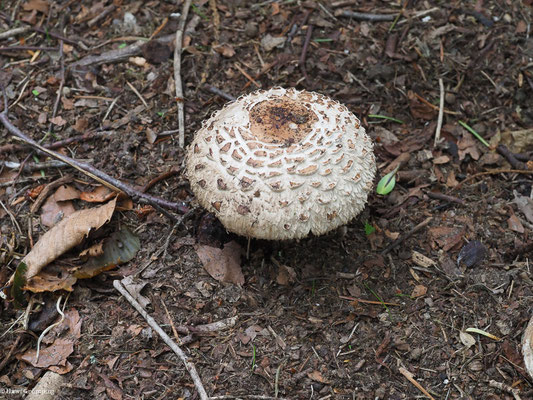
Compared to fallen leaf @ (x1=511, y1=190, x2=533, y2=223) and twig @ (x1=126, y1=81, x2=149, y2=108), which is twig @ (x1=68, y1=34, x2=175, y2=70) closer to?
twig @ (x1=126, y1=81, x2=149, y2=108)

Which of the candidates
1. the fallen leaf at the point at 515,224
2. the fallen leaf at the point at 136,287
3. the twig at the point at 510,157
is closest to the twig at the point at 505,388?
the fallen leaf at the point at 515,224

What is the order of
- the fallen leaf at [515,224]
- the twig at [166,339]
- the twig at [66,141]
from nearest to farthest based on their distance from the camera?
the twig at [166,339] → the fallen leaf at [515,224] → the twig at [66,141]

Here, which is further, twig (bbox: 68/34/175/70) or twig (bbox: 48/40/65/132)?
twig (bbox: 68/34/175/70)

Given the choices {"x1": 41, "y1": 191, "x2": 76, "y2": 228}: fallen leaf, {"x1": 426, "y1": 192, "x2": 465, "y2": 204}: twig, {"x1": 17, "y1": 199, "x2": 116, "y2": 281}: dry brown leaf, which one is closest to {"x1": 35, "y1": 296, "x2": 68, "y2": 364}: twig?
{"x1": 17, "y1": 199, "x2": 116, "y2": 281}: dry brown leaf

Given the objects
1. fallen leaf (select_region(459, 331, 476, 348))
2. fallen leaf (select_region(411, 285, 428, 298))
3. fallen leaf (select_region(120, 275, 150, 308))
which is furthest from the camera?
fallen leaf (select_region(411, 285, 428, 298))

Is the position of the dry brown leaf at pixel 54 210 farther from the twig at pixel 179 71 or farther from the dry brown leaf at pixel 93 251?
the twig at pixel 179 71

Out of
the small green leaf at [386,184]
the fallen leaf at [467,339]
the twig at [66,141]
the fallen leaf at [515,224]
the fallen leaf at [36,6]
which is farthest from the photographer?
the fallen leaf at [36,6]

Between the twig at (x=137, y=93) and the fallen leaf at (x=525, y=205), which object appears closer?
the fallen leaf at (x=525, y=205)
